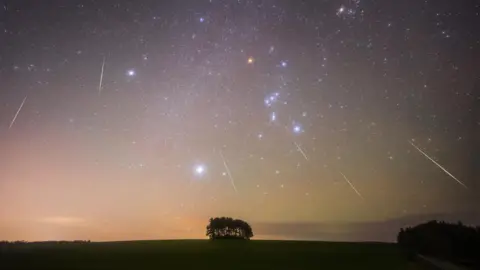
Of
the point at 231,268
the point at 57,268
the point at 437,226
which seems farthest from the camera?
the point at 437,226

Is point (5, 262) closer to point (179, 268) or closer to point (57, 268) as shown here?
point (57, 268)

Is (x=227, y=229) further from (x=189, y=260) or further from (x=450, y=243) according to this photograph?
(x=450, y=243)

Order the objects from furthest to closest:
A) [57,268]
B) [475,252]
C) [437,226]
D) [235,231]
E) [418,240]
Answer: [235,231] → [437,226] → [418,240] → [475,252] → [57,268]

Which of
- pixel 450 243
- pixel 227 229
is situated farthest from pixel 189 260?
pixel 227 229

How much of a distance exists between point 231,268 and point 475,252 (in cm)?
1896

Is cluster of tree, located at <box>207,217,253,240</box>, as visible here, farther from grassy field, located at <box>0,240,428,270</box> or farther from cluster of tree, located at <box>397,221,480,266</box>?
cluster of tree, located at <box>397,221,480,266</box>

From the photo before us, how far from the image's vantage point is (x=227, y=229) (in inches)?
3688

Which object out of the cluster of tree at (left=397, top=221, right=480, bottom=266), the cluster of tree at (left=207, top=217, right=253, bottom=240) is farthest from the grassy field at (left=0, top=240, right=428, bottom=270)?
the cluster of tree at (left=207, top=217, right=253, bottom=240)

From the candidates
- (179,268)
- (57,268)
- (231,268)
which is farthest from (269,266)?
(57,268)

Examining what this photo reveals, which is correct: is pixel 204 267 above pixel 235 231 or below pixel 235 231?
below

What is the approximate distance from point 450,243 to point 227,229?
61.8 m

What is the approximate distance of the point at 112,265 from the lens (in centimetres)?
2939

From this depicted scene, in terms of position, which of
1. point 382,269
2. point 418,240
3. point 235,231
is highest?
point 235,231

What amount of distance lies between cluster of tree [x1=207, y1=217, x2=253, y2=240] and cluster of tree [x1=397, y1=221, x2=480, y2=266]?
5185 centimetres
